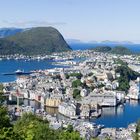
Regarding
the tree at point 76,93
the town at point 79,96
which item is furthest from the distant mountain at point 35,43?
the tree at point 76,93

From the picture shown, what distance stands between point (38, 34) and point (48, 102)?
57.2m

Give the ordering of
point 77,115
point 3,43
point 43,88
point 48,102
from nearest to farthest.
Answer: point 77,115, point 48,102, point 43,88, point 3,43

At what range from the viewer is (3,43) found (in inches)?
2830

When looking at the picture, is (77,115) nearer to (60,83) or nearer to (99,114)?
(99,114)

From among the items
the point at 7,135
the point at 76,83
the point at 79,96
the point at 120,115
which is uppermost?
the point at 7,135

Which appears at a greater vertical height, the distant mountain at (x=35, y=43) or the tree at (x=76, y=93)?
the distant mountain at (x=35, y=43)

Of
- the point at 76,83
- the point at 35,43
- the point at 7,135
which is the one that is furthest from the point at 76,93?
the point at 35,43

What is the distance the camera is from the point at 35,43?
7681cm

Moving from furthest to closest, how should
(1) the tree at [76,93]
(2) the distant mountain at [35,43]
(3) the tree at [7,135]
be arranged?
(2) the distant mountain at [35,43]
(1) the tree at [76,93]
(3) the tree at [7,135]

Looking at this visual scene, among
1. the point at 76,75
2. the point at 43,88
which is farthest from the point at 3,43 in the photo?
the point at 43,88

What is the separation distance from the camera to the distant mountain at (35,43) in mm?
71062

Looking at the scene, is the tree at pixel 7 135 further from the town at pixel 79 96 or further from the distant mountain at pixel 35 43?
the distant mountain at pixel 35 43

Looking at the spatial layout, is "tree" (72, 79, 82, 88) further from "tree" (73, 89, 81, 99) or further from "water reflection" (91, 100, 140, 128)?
"water reflection" (91, 100, 140, 128)

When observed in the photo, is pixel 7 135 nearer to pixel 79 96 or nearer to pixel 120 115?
pixel 120 115
